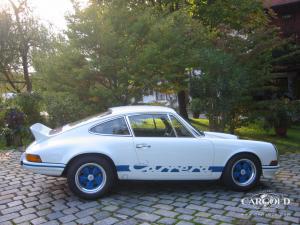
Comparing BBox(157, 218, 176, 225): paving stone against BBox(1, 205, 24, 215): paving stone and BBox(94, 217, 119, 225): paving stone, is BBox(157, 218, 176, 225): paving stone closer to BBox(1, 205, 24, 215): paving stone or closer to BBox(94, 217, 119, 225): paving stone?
BBox(94, 217, 119, 225): paving stone

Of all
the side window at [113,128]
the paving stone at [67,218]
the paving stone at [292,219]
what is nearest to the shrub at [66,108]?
the side window at [113,128]

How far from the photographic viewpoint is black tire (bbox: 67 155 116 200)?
534cm

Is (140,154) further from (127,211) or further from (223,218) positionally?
(223,218)

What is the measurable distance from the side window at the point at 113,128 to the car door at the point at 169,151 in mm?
136

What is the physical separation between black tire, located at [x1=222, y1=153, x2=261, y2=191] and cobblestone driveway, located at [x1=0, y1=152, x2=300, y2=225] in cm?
16

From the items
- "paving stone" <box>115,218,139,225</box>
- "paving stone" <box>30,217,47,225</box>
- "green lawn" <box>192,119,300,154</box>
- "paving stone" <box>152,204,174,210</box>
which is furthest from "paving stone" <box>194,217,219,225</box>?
"green lawn" <box>192,119,300,154</box>

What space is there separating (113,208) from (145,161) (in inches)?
35.5

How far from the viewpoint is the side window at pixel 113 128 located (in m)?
5.65

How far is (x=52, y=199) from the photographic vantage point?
5496mm

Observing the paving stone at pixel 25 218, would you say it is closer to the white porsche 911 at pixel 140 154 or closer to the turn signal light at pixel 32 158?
the white porsche 911 at pixel 140 154

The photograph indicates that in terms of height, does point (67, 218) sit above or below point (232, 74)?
below

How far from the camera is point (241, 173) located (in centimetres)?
591

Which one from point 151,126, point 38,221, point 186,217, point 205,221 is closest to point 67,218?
point 38,221

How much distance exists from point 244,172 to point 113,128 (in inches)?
93.5
